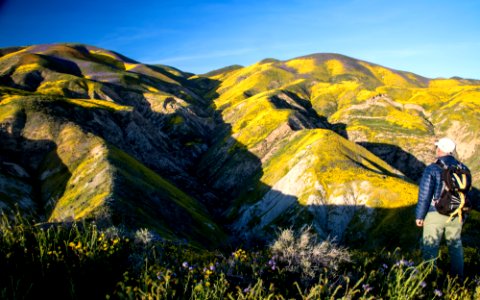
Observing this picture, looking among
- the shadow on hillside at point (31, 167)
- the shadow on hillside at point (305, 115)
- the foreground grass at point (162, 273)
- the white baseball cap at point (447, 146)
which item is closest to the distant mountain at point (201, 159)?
the shadow on hillside at point (31, 167)

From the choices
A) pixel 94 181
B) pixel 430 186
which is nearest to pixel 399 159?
pixel 94 181

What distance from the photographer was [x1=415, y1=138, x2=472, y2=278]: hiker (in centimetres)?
977

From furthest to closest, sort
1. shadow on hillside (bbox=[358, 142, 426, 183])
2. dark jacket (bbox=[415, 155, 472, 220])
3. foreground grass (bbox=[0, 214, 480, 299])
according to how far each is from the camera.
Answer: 1. shadow on hillside (bbox=[358, 142, 426, 183])
2. dark jacket (bbox=[415, 155, 472, 220])
3. foreground grass (bbox=[0, 214, 480, 299])

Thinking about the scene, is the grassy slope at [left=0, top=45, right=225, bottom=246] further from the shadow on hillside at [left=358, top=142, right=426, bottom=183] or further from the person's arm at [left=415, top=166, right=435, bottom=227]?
the shadow on hillside at [left=358, top=142, right=426, bottom=183]

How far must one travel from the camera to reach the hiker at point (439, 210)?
977 cm

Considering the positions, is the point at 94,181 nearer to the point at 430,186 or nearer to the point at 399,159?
the point at 430,186

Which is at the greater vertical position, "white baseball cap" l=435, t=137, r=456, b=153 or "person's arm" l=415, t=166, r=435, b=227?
"white baseball cap" l=435, t=137, r=456, b=153

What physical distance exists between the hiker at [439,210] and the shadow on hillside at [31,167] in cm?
5965

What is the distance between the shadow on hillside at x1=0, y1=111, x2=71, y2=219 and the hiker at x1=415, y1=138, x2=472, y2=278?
59646 mm

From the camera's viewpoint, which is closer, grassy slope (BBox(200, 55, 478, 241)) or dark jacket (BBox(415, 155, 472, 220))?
dark jacket (BBox(415, 155, 472, 220))

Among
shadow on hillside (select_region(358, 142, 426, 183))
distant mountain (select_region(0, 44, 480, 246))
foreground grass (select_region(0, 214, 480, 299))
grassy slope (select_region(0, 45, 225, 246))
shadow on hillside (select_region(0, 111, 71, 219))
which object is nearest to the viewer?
foreground grass (select_region(0, 214, 480, 299))

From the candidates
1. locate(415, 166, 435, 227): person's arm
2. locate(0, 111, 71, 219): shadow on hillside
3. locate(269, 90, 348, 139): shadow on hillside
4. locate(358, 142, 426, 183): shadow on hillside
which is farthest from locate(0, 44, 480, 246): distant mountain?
locate(415, 166, 435, 227): person's arm

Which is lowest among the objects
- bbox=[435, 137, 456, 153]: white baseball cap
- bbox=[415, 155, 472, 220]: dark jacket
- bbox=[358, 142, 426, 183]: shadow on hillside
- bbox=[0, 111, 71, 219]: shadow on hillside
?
bbox=[358, 142, 426, 183]: shadow on hillside

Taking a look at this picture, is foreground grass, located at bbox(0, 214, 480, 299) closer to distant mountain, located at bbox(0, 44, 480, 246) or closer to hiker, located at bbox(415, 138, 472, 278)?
hiker, located at bbox(415, 138, 472, 278)
